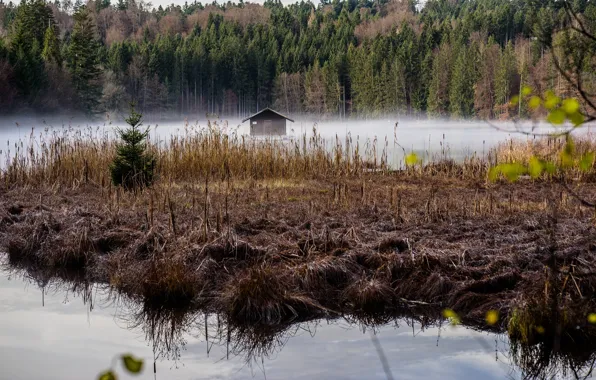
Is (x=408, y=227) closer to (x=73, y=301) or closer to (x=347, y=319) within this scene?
(x=347, y=319)

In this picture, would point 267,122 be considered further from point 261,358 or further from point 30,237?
point 261,358

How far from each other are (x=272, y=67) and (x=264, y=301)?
9840 cm

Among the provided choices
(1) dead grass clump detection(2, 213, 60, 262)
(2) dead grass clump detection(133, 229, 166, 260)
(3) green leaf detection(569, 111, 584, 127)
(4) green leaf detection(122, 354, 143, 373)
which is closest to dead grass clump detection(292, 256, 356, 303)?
(2) dead grass clump detection(133, 229, 166, 260)

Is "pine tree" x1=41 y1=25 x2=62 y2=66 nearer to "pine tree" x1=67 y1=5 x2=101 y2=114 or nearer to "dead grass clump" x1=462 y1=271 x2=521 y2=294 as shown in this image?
"pine tree" x1=67 y1=5 x2=101 y2=114

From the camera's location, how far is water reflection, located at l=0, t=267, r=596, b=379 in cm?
568

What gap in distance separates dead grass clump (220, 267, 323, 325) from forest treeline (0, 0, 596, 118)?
43454mm

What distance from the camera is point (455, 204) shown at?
436 inches

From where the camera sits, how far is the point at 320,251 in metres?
8.04

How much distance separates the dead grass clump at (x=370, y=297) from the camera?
7.01 meters

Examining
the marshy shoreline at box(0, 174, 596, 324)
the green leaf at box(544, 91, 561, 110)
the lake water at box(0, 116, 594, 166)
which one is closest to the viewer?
the green leaf at box(544, 91, 561, 110)

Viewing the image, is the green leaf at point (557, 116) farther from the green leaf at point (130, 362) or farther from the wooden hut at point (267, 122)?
the wooden hut at point (267, 122)

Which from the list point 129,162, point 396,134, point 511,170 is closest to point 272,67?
point 396,134

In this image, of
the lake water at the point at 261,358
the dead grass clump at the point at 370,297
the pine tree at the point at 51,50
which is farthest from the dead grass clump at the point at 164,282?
the pine tree at the point at 51,50

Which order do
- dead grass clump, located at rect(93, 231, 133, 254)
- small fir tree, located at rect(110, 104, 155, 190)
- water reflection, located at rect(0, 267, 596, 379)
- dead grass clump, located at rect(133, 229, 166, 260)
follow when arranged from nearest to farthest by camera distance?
water reflection, located at rect(0, 267, 596, 379) < dead grass clump, located at rect(133, 229, 166, 260) < dead grass clump, located at rect(93, 231, 133, 254) < small fir tree, located at rect(110, 104, 155, 190)
